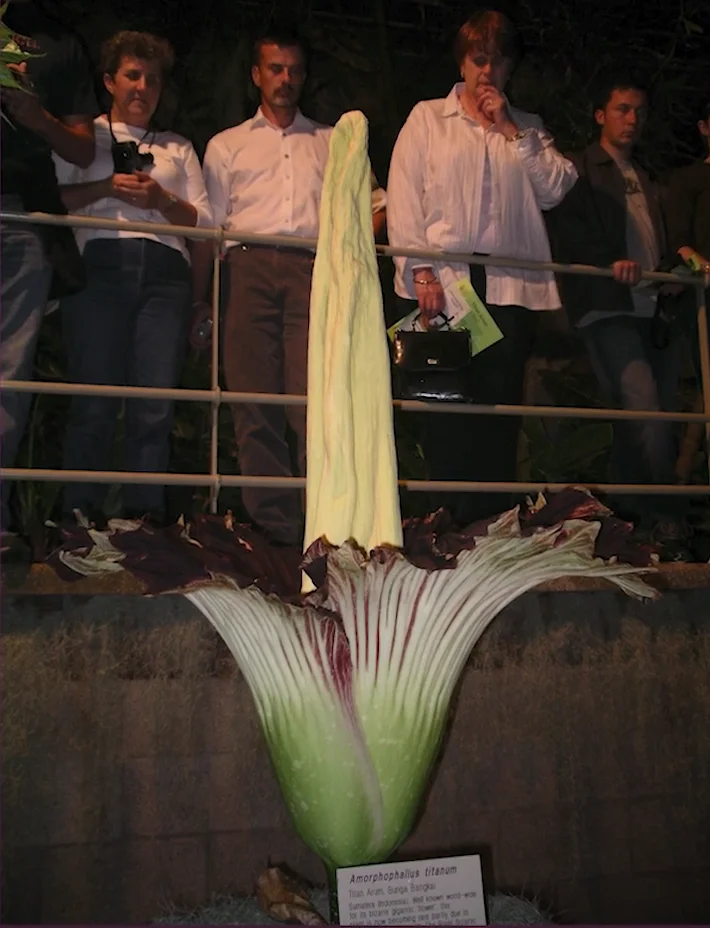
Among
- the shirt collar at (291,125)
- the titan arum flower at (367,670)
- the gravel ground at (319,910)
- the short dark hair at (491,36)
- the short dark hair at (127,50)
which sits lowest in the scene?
the gravel ground at (319,910)

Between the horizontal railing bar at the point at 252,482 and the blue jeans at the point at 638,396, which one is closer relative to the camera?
the horizontal railing bar at the point at 252,482

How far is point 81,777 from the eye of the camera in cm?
114

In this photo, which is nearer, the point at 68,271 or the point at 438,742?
the point at 438,742

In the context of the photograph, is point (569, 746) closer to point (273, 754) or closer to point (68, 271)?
point (273, 754)

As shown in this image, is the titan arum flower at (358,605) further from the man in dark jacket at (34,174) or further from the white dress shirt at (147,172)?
the white dress shirt at (147,172)

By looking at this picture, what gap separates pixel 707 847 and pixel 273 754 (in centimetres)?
94

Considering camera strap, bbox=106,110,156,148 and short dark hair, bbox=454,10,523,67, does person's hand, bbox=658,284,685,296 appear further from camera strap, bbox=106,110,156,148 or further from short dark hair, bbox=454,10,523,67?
camera strap, bbox=106,110,156,148

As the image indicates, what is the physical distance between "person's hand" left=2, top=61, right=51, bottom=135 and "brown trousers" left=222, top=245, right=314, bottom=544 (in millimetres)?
399

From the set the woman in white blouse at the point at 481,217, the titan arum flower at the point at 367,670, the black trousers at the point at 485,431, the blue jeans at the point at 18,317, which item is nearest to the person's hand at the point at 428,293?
the woman in white blouse at the point at 481,217

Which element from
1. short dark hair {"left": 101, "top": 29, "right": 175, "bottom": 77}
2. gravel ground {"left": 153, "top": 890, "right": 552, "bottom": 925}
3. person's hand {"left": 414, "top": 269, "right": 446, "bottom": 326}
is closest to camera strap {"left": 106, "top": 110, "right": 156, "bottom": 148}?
short dark hair {"left": 101, "top": 29, "right": 175, "bottom": 77}

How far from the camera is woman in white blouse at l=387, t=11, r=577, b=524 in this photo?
162 centimetres

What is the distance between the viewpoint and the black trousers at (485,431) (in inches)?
62.7

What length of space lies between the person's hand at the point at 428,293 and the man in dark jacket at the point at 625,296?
0.35 metres

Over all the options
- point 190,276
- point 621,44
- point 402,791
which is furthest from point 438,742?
point 621,44
